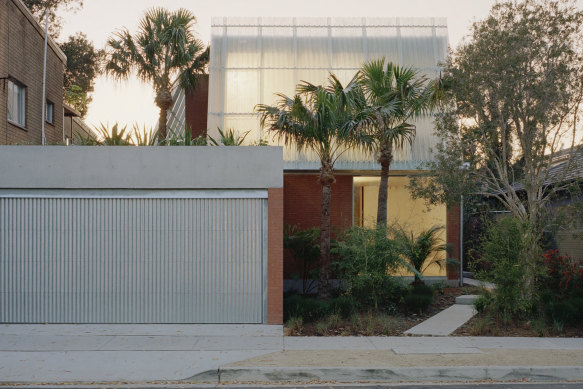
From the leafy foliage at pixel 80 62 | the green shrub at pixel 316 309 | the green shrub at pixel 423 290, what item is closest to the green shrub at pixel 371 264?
the green shrub at pixel 316 309

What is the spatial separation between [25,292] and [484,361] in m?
9.34

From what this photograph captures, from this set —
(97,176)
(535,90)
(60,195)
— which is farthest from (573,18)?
(60,195)

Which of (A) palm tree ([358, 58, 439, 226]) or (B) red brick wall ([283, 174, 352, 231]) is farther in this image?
(B) red brick wall ([283, 174, 352, 231])

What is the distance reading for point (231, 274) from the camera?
1230 centimetres

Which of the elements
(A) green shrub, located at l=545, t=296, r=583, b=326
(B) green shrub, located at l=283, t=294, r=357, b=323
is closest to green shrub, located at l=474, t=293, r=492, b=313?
(A) green shrub, located at l=545, t=296, r=583, b=326

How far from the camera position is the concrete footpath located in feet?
27.8

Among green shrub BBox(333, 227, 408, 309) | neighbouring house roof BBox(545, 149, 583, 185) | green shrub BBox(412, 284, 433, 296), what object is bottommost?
green shrub BBox(412, 284, 433, 296)

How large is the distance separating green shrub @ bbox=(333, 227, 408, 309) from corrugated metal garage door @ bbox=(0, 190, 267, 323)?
2.32m

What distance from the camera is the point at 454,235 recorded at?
18562mm

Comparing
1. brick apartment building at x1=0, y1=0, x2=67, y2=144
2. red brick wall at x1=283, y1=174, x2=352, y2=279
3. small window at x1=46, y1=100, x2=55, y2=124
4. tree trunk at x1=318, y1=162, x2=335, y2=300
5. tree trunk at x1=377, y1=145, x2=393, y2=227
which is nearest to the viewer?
tree trunk at x1=318, y1=162, x2=335, y2=300

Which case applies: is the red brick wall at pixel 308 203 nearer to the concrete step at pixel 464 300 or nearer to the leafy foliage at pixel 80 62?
the concrete step at pixel 464 300

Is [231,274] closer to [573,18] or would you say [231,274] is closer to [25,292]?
[25,292]

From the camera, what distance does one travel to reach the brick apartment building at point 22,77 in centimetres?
1683

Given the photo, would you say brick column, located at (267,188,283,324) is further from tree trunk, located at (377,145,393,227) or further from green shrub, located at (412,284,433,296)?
green shrub, located at (412,284,433,296)
